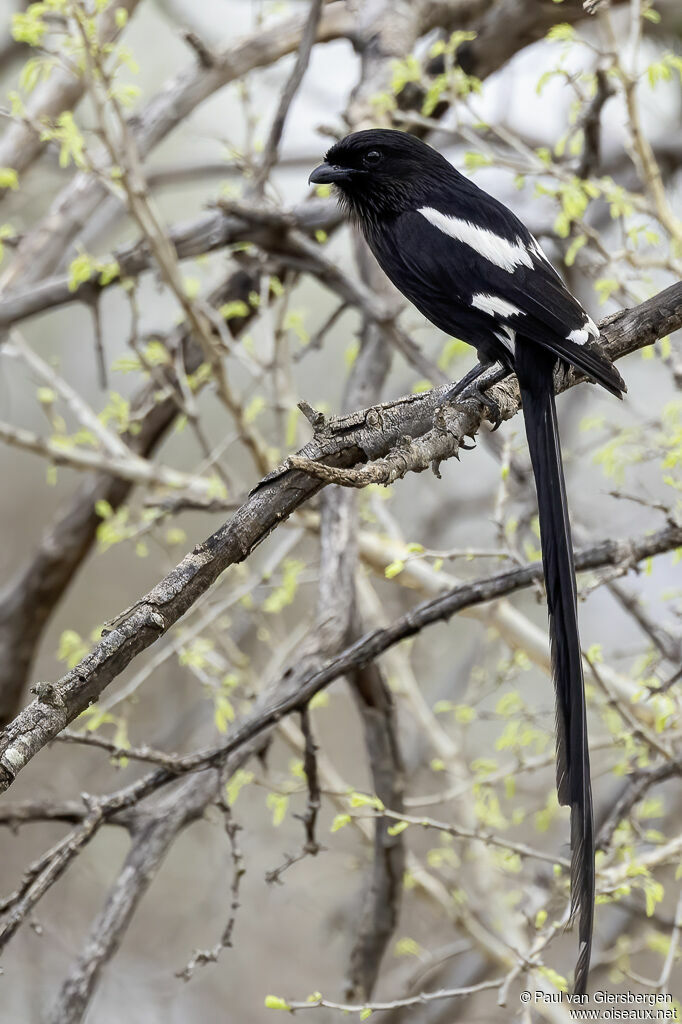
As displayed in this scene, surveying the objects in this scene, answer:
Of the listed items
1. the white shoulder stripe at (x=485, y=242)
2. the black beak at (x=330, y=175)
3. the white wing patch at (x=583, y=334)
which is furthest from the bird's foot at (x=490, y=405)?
the black beak at (x=330, y=175)

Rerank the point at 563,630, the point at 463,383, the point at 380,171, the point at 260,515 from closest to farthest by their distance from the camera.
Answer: the point at 260,515 → the point at 563,630 → the point at 463,383 → the point at 380,171

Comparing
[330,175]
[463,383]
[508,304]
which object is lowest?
[463,383]

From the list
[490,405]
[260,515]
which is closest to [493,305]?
[490,405]

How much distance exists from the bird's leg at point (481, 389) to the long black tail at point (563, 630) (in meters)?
0.06

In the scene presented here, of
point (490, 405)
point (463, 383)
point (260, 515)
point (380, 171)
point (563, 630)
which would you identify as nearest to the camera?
point (260, 515)

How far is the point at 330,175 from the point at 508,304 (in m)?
0.54

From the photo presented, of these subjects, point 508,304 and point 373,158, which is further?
point 373,158

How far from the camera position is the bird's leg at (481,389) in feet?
4.69

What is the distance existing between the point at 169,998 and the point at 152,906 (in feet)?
2.49

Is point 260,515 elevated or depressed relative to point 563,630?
depressed

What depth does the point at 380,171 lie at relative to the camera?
1.88 meters

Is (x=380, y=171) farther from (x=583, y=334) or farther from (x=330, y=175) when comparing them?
(x=583, y=334)

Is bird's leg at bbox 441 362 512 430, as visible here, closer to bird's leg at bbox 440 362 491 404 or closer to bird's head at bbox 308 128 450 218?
bird's leg at bbox 440 362 491 404

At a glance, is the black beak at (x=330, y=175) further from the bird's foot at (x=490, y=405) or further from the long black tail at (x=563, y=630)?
the bird's foot at (x=490, y=405)
